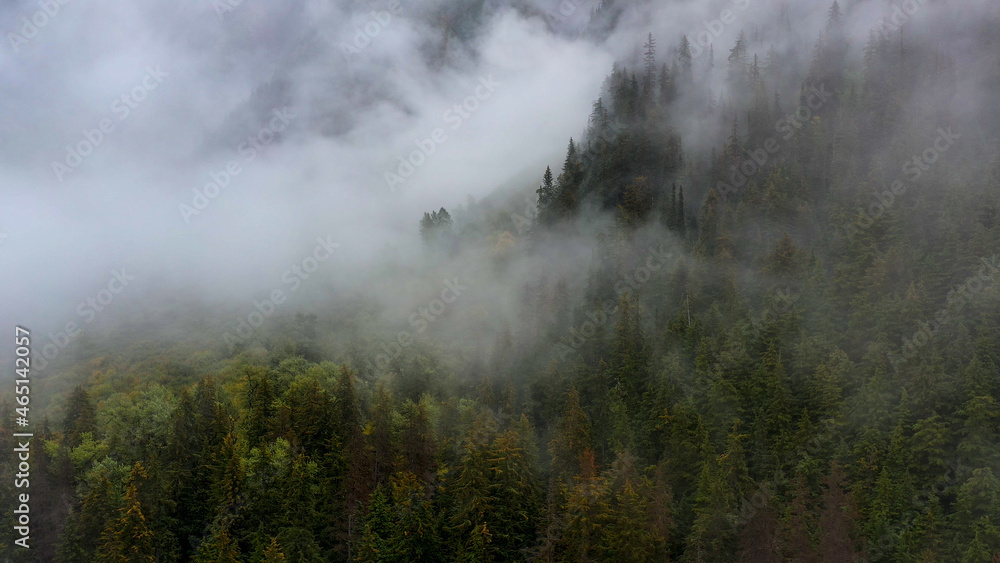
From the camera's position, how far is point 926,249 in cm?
10000

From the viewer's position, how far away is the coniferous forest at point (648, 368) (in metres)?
68.6

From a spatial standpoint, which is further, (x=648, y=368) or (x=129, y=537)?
(x=648, y=368)

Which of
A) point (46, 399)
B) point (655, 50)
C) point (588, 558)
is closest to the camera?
point (588, 558)

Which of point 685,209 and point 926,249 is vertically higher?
point 685,209

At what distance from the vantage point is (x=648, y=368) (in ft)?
325

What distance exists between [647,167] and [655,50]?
4783 centimetres

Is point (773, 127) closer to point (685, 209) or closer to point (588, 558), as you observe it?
point (685, 209)

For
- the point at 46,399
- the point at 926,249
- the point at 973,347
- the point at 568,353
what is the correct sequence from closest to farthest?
the point at 973,347 → the point at 926,249 → the point at 568,353 → the point at 46,399

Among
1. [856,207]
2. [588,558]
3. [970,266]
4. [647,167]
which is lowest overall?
[588,558]

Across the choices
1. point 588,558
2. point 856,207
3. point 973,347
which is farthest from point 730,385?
point 856,207

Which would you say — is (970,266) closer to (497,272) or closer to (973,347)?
(973,347)

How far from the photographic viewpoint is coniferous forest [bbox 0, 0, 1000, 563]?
68.6m

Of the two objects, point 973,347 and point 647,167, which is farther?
point 647,167

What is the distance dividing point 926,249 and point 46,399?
14061cm
